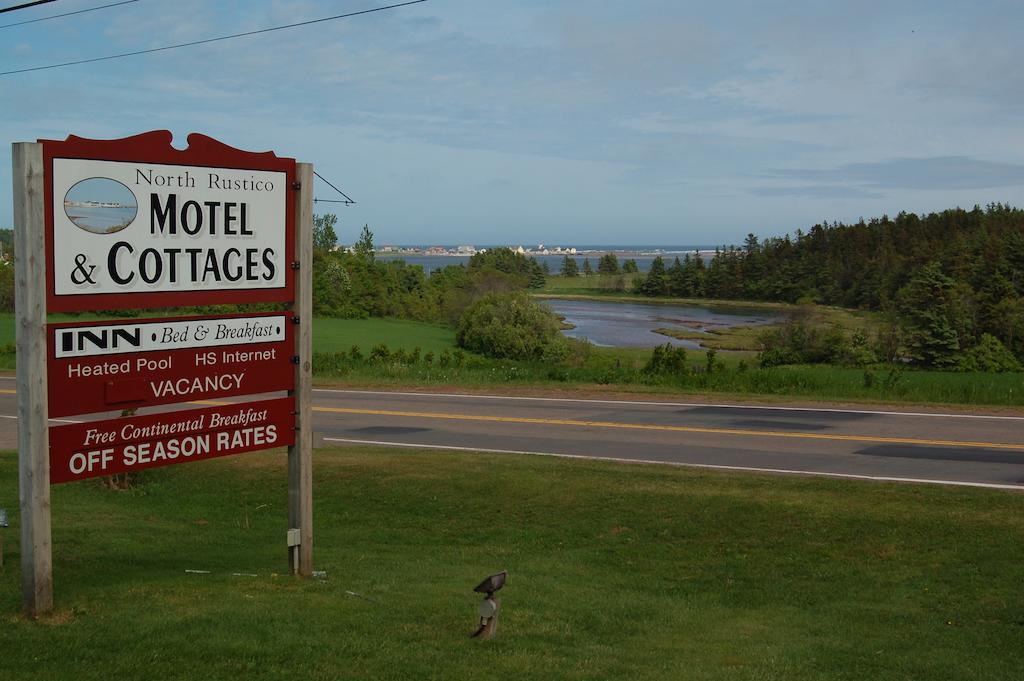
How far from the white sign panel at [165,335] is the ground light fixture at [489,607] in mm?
2749

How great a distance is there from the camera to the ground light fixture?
253 inches

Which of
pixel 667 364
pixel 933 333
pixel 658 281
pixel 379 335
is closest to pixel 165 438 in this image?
pixel 667 364

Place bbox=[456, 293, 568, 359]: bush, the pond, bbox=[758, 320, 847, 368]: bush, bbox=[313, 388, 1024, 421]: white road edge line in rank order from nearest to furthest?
bbox=[313, 388, 1024, 421]: white road edge line, bbox=[758, 320, 847, 368]: bush, bbox=[456, 293, 568, 359]: bush, the pond

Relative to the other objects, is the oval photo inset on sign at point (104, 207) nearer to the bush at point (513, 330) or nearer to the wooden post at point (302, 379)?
the wooden post at point (302, 379)

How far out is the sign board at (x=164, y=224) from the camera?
669cm

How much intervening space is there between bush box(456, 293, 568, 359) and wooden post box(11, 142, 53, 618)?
45.2m

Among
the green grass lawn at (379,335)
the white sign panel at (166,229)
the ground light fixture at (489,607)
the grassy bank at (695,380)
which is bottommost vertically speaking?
the green grass lawn at (379,335)

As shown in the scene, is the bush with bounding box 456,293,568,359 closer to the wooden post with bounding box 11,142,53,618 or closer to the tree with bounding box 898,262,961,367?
the tree with bounding box 898,262,961,367

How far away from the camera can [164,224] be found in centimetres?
718

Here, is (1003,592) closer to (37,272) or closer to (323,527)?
(323,527)

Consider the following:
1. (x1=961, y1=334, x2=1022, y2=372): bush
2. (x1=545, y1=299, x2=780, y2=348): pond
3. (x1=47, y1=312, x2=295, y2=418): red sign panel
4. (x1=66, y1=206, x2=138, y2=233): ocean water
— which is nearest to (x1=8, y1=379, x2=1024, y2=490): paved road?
(x1=47, y1=312, x2=295, y2=418): red sign panel

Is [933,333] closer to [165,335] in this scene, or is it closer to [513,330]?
[513,330]

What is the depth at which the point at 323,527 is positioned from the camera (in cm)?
1169

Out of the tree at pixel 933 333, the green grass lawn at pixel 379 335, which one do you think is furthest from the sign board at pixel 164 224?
the tree at pixel 933 333
